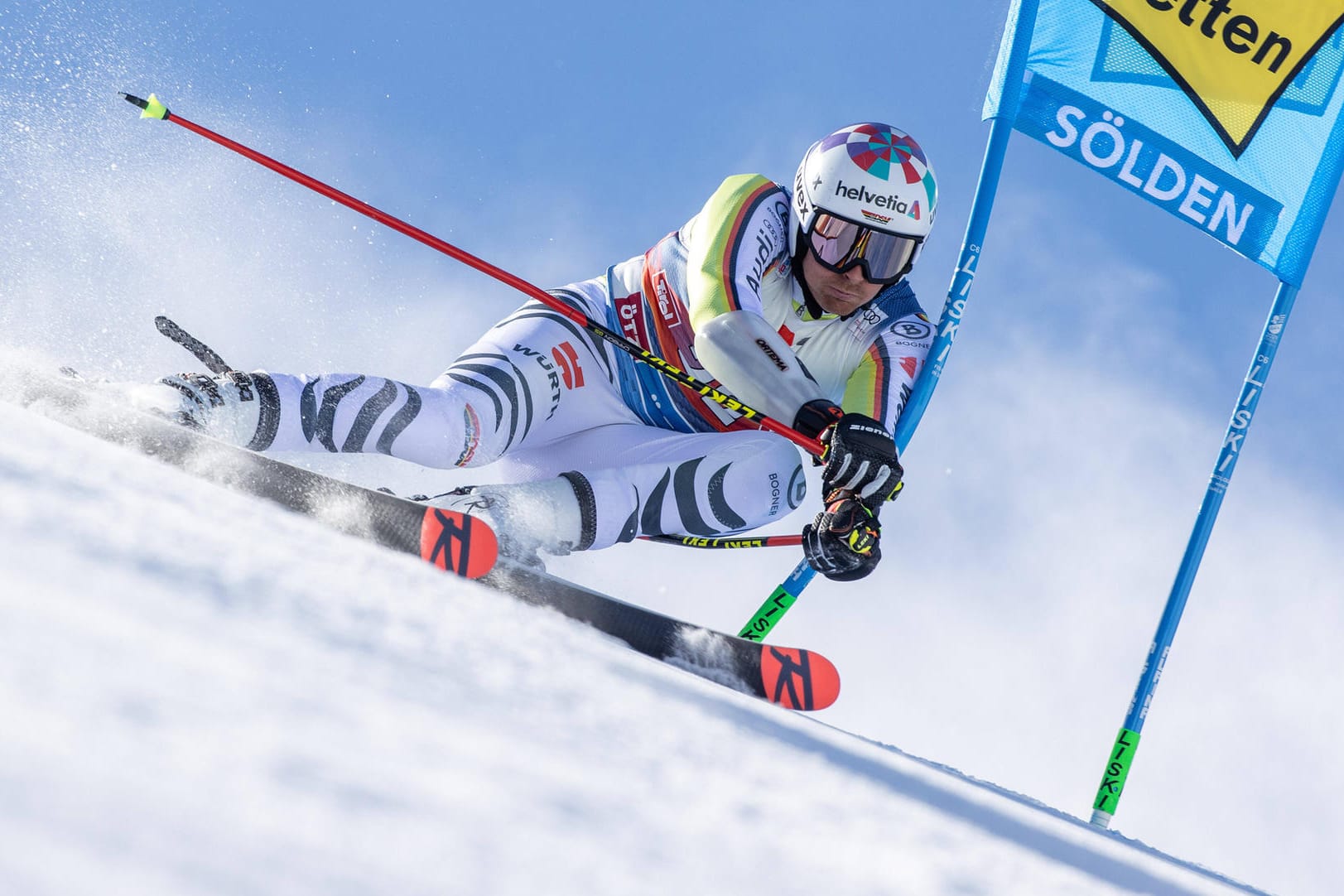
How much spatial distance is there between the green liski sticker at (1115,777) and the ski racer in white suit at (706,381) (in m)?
1.31

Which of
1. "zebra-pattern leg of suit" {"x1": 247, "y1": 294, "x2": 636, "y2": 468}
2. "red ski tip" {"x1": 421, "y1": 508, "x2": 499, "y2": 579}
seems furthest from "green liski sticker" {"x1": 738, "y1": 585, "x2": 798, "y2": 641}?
"red ski tip" {"x1": 421, "y1": 508, "x2": 499, "y2": 579}

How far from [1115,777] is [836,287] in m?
2.15

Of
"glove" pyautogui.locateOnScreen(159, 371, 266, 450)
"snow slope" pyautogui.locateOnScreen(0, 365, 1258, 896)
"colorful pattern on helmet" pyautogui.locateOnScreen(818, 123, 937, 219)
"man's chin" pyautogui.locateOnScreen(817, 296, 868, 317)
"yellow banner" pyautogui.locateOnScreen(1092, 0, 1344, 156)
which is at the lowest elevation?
"snow slope" pyautogui.locateOnScreen(0, 365, 1258, 896)

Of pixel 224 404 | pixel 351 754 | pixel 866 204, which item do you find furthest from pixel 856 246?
pixel 351 754

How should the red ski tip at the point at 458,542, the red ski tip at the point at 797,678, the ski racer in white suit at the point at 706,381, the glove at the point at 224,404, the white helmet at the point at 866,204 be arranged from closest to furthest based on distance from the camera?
the red ski tip at the point at 458,542
the glove at the point at 224,404
the red ski tip at the point at 797,678
the ski racer in white suit at the point at 706,381
the white helmet at the point at 866,204

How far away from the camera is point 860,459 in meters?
3.31

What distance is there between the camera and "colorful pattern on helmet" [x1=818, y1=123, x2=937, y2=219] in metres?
3.71

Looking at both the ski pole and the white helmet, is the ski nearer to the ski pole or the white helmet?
the ski pole

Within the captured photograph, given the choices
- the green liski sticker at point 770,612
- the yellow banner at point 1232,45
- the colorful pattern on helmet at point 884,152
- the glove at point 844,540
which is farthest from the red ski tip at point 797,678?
the yellow banner at point 1232,45

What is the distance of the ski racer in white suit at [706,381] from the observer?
10.4 ft

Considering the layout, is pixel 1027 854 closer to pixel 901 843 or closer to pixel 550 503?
pixel 901 843

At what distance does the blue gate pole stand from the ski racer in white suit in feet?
4.41

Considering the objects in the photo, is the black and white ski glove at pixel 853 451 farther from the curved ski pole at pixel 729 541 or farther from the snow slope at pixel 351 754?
the snow slope at pixel 351 754

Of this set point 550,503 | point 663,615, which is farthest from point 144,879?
point 550,503
